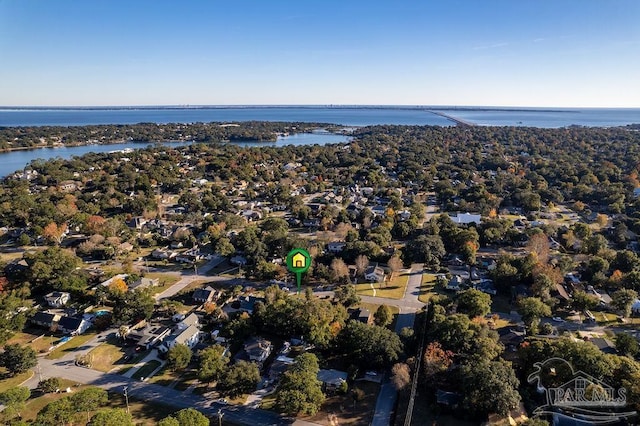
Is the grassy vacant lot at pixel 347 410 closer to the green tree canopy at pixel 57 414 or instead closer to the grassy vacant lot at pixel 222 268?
the green tree canopy at pixel 57 414

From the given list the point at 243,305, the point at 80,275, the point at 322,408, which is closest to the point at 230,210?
the point at 80,275

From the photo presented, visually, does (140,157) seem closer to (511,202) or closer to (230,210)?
(230,210)

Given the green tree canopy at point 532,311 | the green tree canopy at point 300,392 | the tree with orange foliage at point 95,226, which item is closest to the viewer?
the green tree canopy at point 300,392

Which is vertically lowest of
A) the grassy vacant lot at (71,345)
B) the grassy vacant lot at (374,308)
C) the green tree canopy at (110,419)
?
the grassy vacant lot at (71,345)

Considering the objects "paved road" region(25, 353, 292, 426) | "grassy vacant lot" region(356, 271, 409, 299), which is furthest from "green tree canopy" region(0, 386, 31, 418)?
"grassy vacant lot" region(356, 271, 409, 299)

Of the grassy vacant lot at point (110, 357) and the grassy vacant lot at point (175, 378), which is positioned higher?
the grassy vacant lot at point (110, 357)

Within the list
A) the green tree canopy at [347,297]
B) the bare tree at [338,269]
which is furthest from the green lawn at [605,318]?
the bare tree at [338,269]

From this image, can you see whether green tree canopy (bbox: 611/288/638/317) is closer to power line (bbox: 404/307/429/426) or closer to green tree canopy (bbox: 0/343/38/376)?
power line (bbox: 404/307/429/426)
